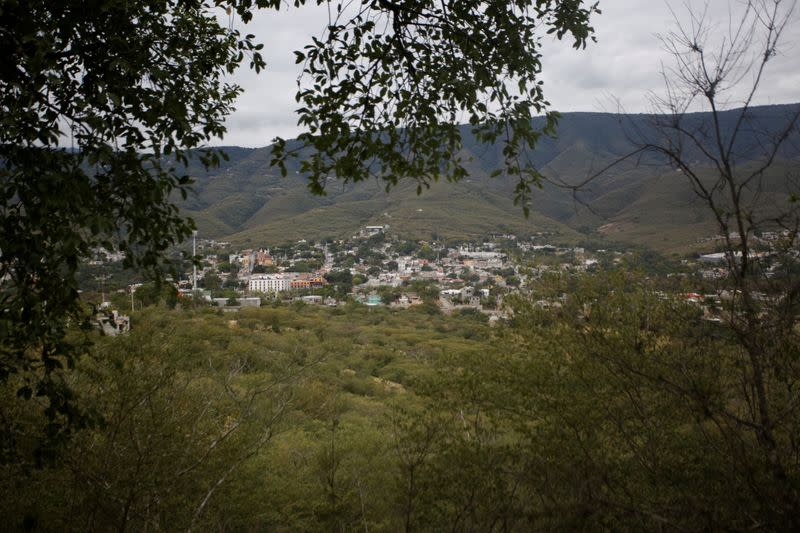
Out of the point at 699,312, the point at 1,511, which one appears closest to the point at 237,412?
the point at 1,511

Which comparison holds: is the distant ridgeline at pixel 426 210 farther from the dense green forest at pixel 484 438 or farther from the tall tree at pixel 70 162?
the tall tree at pixel 70 162

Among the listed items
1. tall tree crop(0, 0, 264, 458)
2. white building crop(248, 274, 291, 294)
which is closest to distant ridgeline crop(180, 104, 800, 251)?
white building crop(248, 274, 291, 294)

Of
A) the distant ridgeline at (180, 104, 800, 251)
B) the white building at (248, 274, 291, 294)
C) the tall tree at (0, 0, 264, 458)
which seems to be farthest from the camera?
the distant ridgeline at (180, 104, 800, 251)

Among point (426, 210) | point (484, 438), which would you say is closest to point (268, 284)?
point (426, 210)

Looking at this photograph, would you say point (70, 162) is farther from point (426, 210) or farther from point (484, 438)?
point (426, 210)

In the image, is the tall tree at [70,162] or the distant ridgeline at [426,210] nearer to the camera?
the tall tree at [70,162]

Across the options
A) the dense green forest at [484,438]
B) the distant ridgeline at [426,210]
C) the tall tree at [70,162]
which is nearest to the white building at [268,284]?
the distant ridgeline at [426,210]

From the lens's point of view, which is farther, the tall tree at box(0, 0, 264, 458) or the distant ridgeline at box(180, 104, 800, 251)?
the distant ridgeline at box(180, 104, 800, 251)

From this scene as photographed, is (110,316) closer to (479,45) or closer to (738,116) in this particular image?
(479,45)

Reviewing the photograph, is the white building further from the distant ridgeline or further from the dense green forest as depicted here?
the dense green forest
